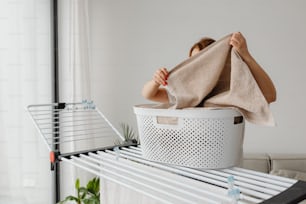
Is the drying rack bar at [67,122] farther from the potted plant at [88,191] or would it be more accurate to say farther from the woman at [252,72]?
the woman at [252,72]

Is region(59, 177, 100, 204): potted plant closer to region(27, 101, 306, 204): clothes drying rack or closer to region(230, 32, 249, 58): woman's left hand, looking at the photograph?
region(27, 101, 306, 204): clothes drying rack

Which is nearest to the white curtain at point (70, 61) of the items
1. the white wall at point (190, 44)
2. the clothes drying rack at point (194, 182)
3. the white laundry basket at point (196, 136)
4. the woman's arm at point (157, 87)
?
the white wall at point (190, 44)

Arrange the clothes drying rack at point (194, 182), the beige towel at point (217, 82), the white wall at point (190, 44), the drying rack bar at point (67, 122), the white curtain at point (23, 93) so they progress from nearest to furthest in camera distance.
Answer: the clothes drying rack at point (194, 182), the beige towel at point (217, 82), the drying rack bar at point (67, 122), the white curtain at point (23, 93), the white wall at point (190, 44)

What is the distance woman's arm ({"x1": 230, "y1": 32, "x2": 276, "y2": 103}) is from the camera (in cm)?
93

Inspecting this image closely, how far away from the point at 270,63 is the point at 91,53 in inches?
56.8

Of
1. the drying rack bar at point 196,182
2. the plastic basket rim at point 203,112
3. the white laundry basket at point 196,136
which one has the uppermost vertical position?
the plastic basket rim at point 203,112

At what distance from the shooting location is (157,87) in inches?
43.9

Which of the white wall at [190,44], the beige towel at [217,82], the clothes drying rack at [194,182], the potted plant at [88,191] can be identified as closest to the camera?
the clothes drying rack at [194,182]

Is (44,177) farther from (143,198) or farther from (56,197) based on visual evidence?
(143,198)

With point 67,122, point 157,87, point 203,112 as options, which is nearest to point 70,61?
point 67,122

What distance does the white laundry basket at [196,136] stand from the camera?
37.1 inches

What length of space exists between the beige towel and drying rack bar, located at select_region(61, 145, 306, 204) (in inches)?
5.8

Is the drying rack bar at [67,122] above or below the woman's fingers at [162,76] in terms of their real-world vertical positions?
below

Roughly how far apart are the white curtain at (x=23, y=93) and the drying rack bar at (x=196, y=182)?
1211 mm
